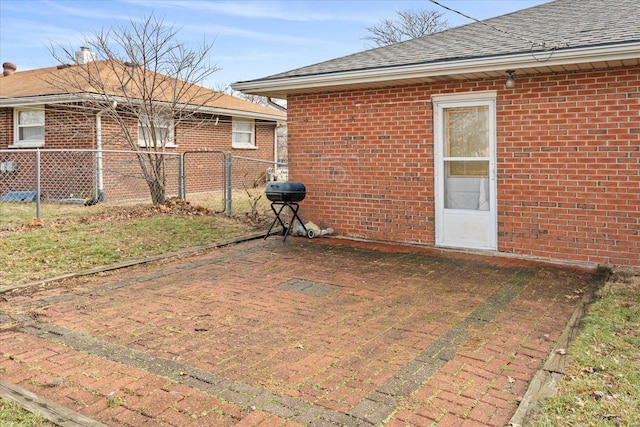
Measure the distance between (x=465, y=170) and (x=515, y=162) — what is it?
0.71 metres

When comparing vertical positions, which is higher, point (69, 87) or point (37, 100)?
point (69, 87)

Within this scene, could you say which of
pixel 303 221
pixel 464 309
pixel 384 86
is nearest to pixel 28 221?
pixel 303 221

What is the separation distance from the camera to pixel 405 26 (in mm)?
35094

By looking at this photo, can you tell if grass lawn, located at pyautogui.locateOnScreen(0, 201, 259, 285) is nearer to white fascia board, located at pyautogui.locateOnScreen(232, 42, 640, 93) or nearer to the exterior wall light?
white fascia board, located at pyautogui.locateOnScreen(232, 42, 640, 93)

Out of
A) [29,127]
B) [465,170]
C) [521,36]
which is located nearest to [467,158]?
[465,170]

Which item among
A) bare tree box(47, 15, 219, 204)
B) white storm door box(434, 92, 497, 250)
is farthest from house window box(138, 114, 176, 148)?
white storm door box(434, 92, 497, 250)

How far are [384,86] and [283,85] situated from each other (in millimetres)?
1579

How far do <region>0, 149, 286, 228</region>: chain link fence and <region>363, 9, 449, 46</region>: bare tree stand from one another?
22057 mm

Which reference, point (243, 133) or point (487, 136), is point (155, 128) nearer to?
point (243, 133)

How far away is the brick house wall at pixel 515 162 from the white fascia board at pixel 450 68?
20.5 inches

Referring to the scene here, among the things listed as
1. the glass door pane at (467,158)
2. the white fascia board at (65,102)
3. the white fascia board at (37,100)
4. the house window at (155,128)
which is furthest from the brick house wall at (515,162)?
the white fascia board at (37,100)

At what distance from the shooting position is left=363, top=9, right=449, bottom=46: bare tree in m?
34.6

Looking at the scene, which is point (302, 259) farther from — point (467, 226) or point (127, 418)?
point (127, 418)

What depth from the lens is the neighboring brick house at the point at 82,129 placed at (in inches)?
534
